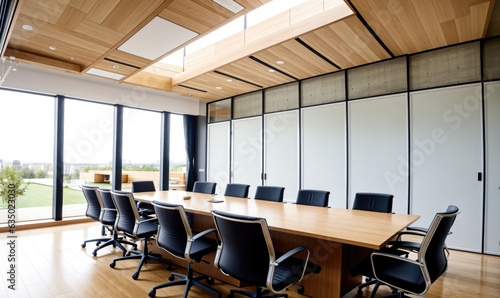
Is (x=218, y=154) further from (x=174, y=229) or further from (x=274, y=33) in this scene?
(x=174, y=229)

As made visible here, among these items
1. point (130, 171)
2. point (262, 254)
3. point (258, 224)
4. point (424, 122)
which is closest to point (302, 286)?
point (262, 254)

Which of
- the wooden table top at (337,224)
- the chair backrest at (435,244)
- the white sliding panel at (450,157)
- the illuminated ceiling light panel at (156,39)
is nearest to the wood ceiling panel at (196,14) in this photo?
the illuminated ceiling light panel at (156,39)

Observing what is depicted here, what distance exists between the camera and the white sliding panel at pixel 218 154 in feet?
26.3

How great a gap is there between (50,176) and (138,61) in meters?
3.52

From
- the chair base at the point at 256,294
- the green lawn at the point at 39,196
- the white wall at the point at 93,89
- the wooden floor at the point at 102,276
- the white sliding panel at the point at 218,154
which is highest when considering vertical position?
the white wall at the point at 93,89

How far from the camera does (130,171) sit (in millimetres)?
7496

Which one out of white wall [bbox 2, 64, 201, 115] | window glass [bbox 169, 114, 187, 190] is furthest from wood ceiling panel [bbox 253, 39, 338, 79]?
window glass [bbox 169, 114, 187, 190]

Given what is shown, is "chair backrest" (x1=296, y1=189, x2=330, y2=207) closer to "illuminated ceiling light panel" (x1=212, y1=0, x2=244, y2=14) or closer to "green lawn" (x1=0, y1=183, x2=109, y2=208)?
"illuminated ceiling light panel" (x1=212, y1=0, x2=244, y2=14)

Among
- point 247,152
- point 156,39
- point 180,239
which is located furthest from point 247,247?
point 247,152

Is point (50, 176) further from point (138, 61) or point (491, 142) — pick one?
point (491, 142)

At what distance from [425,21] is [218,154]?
5.91 meters

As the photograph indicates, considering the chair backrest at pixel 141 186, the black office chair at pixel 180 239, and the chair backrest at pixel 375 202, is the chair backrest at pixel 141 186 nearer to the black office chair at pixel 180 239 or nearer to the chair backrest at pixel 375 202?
the black office chair at pixel 180 239

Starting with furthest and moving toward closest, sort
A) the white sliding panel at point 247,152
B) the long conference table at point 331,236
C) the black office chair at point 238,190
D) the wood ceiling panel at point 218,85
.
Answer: the white sliding panel at point 247,152 → the wood ceiling panel at point 218,85 → the black office chair at point 238,190 → the long conference table at point 331,236

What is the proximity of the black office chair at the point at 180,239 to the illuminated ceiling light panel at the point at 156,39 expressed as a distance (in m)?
2.39
